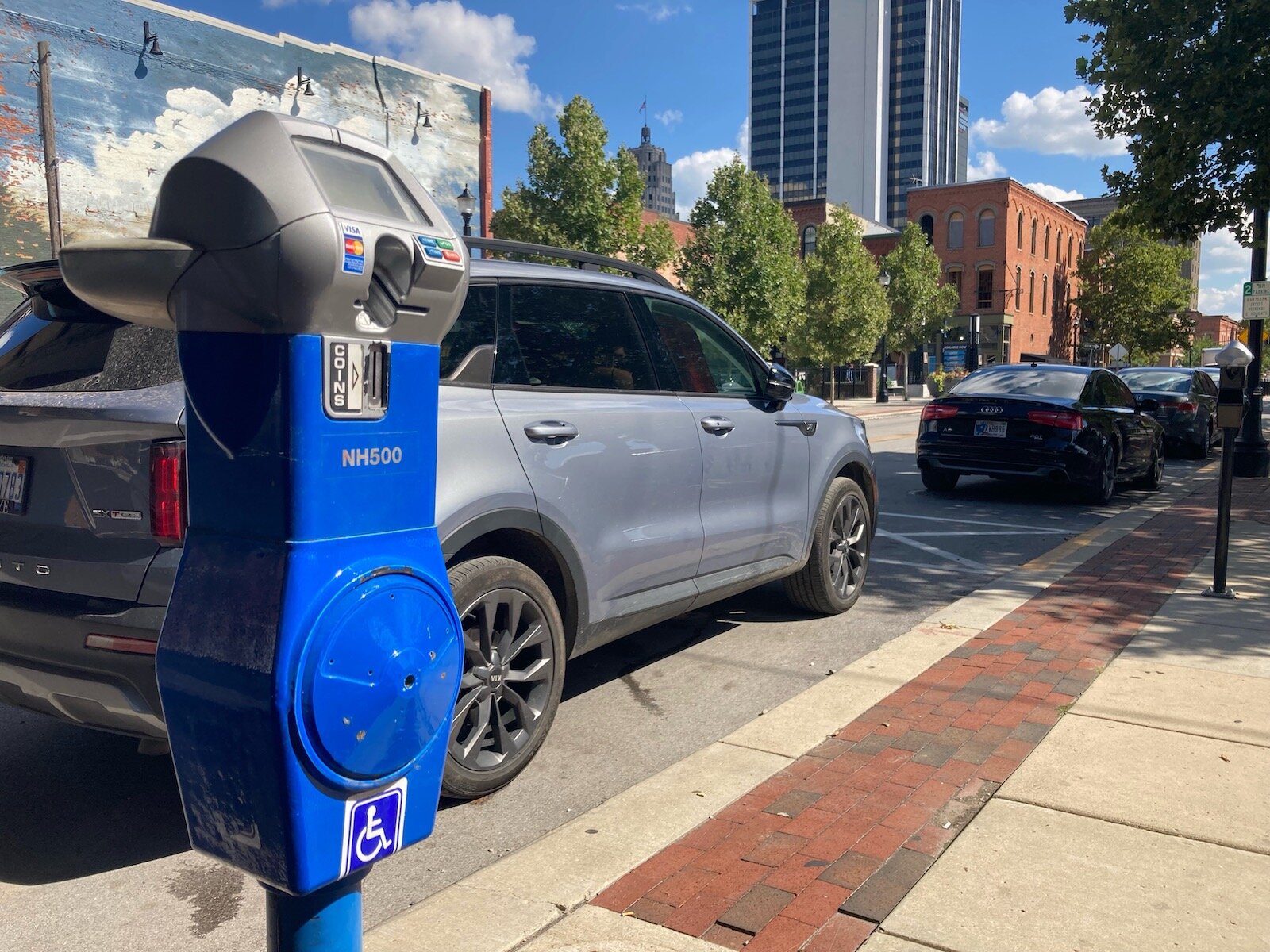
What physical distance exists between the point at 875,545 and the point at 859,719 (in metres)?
4.68

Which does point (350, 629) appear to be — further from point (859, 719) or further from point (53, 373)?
point (859, 719)

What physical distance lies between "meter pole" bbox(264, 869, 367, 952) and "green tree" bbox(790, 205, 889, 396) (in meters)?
51.3

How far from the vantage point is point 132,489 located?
3184 mm

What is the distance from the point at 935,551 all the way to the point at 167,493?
675 cm

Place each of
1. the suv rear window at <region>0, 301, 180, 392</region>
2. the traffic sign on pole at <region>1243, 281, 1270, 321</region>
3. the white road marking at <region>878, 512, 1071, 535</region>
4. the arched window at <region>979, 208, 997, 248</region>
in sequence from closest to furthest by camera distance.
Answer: the suv rear window at <region>0, 301, 180, 392</region>, the white road marking at <region>878, 512, 1071, 535</region>, the traffic sign on pole at <region>1243, 281, 1270, 321</region>, the arched window at <region>979, 208, 997, 248</region>

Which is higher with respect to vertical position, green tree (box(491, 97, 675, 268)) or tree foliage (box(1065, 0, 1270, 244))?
green tree (box(491, 97, 675, 268))

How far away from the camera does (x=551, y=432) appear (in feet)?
13.0

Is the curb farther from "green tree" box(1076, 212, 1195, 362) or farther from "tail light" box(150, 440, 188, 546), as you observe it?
"green tree" box(1076, 212, 1195, 362)

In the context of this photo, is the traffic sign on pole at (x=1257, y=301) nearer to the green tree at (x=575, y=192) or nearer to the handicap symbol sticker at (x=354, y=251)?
the handicap symbol sticker at (x=354, y=251)

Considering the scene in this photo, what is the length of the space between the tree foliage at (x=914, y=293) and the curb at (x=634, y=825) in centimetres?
5658

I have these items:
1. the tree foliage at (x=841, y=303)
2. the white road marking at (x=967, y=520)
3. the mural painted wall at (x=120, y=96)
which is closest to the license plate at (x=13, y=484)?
the white road marking at (x=967, y=520)

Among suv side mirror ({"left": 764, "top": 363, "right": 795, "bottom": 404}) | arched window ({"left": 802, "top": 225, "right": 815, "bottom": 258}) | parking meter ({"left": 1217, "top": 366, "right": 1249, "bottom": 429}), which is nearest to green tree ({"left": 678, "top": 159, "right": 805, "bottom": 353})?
arched window ({"left": 802, "top": 225, "right": 815, "bottom": 258})

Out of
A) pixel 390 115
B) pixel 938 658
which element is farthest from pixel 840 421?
pixel 390 115

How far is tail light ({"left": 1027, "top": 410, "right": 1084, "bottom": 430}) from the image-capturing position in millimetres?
10914
